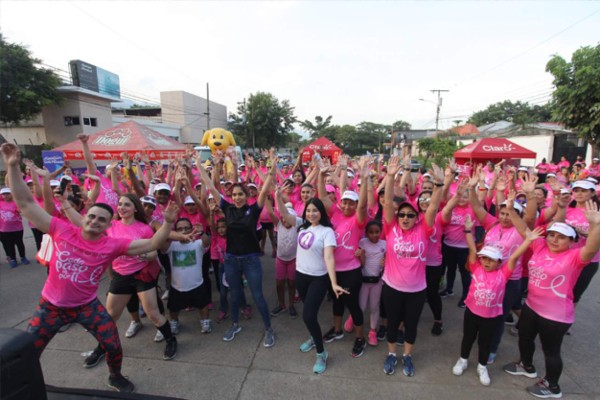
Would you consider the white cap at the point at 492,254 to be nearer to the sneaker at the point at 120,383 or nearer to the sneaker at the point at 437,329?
the sneaker at the point at 437,329

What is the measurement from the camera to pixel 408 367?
122 inches

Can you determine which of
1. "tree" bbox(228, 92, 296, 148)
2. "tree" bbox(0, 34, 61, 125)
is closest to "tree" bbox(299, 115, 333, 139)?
"tree" bbox(228, 92, 296, 148)

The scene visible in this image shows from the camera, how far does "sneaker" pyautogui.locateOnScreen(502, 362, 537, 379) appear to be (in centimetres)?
304

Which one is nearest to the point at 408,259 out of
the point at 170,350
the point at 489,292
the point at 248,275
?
the point at 489,292

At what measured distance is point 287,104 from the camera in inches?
1619

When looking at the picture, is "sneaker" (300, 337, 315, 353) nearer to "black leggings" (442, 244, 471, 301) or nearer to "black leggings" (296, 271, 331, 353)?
"black leggings" (296, 271, 331, 353)

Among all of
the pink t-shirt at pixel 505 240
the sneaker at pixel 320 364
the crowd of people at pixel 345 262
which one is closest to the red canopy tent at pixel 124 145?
the crowd of people at pixel 345 262

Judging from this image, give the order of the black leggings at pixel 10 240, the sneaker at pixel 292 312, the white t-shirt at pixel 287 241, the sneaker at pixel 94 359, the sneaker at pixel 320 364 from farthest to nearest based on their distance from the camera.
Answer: the black leggings at pixel 10 240 < the sneaker at pixel 292 312 < the white t-shirt at pixel 287 241 < the sneaker at pixel 94 359 < the sneaker at pixel 320 364

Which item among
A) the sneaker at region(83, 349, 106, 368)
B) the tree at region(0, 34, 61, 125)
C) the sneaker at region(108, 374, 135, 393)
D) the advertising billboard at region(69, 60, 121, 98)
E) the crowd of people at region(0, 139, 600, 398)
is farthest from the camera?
the advertising billboard at region(69, 60, 121, 98)

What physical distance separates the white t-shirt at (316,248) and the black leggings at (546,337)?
1942 millimetres

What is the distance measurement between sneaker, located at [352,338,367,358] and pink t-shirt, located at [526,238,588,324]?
169cm

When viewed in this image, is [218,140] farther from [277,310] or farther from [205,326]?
[205,326]

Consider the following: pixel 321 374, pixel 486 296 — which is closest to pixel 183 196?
pixel 321 374

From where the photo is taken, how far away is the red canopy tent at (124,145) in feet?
25.3
